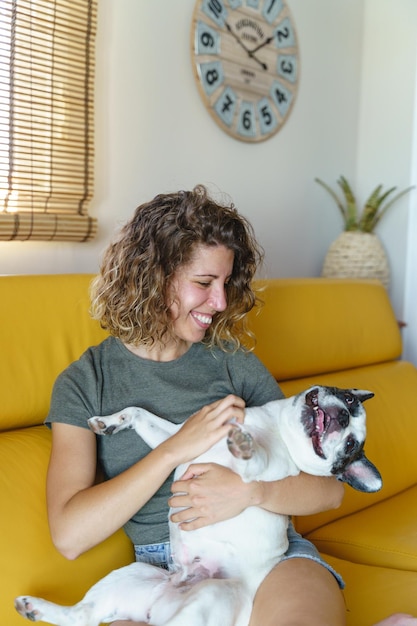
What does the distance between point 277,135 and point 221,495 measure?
2123mm

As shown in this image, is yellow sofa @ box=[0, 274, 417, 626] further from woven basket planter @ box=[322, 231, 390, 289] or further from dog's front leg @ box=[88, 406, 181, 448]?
woven basket planter @ box=[322, 231, 390, 289]

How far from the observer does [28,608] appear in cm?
128

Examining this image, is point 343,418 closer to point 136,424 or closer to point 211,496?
point 211,496

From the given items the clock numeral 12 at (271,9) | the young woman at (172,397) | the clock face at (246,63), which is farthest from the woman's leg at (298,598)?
the clock numeral 12 at (271,9)

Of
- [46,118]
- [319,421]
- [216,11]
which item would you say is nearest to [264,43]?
[216,11]

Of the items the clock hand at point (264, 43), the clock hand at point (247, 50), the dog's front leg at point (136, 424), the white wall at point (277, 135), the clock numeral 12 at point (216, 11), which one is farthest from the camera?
the clock hand at point (264, 43)

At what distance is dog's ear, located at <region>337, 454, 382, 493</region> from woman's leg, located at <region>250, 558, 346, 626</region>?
0.18 metres

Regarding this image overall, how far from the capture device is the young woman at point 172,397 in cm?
133

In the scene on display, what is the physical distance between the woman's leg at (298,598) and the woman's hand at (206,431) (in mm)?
270

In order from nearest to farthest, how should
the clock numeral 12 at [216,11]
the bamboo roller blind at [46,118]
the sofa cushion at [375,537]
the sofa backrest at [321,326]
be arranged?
the sofa cushion at [375,537] → the bamboo roller blind at [46,118] → the sofa backrest at [321,326] → the clock numeral 12 at [216,11]

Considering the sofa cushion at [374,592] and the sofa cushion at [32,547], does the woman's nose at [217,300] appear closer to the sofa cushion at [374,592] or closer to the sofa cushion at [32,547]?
the sofa cushion at [32,547]

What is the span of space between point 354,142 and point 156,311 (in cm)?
243

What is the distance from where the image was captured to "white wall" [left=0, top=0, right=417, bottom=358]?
2387mm

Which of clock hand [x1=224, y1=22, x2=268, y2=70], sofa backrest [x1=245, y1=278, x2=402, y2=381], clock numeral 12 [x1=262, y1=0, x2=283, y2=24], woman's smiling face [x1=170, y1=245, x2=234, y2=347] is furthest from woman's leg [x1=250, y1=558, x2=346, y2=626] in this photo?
clock numeral 12 [x1=262, y1=0, x2=283, y2=24]
